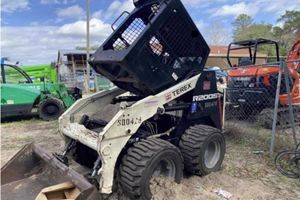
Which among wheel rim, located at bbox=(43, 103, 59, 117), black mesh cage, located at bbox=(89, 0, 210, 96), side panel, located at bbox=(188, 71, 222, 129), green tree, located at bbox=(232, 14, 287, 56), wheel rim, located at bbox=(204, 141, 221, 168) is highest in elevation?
green tree, located at bbox=(232, 14, 287, 56)

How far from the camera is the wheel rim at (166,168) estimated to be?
3086 mm

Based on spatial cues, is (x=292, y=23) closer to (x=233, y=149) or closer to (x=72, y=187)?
(x=233, y=149)

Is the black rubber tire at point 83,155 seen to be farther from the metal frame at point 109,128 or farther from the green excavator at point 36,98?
the green excavator at point 36,98

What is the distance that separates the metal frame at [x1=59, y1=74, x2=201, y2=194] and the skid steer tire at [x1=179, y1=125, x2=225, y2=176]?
2.03 ft

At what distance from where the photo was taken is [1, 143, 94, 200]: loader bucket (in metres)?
2.47

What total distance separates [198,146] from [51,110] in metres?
6.62

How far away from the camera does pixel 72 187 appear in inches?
98.1

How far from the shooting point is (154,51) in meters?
3.33

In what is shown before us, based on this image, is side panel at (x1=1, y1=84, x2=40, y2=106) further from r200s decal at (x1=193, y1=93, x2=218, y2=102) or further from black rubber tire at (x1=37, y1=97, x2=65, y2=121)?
r200s decal at (x1=193, y1=93, x2=218, y2=102)

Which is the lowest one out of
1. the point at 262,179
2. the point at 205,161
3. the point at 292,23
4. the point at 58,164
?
the point at 262,179

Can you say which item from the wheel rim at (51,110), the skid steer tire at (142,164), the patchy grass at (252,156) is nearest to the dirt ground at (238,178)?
the patchy grass at (252,156)

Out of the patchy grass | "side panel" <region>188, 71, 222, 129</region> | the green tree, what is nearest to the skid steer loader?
"side panel" <region>188, 71, 222, 129</region>

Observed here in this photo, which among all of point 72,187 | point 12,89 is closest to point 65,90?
point 12,89

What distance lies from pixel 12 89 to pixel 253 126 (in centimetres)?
739
